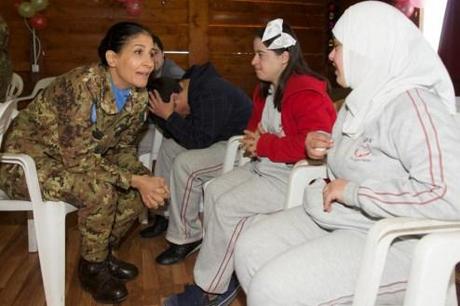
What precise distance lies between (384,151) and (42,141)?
1304 mm

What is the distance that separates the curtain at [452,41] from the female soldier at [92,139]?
2169 millimetres

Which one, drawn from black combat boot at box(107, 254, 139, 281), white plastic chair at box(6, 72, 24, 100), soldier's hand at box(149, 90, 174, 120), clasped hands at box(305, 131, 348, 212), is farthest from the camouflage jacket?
white plastic chair at box(6, 72, 24, 100)

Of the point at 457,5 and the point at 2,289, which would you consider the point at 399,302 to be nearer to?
the point at 2,289

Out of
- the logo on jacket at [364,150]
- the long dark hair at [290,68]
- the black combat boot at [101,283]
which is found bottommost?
the black combat boot at [101,283]

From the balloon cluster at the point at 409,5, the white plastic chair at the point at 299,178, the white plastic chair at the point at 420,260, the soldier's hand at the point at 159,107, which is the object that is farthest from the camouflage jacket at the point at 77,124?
the balloon cluster at the point at 409,5

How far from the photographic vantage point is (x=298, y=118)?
1.80 metres

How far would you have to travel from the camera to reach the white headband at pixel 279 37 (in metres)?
1.94

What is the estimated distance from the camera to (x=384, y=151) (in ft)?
4.06

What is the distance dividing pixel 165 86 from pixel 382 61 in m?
1.41

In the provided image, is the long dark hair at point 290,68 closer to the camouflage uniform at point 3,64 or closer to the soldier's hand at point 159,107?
the soldier's hand at point 159,107

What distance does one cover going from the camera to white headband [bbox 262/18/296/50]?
1.94 meters

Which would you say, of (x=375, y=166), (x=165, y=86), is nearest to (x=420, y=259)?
(x=375, y=166)

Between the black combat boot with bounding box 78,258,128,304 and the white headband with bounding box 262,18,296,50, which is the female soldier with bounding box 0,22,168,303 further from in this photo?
the white headband with bounding box 262,18,296,50

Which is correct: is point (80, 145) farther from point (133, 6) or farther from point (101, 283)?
point (133, 6)
